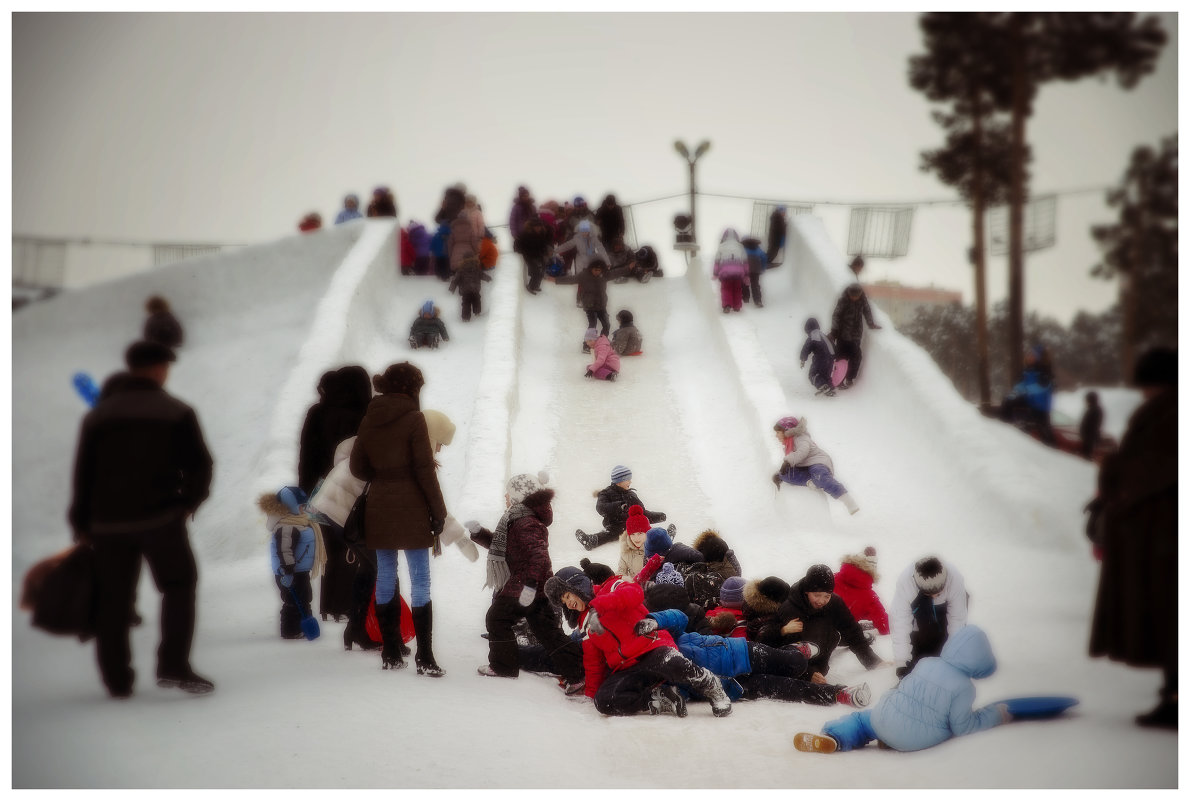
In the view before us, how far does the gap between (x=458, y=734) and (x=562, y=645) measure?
1055 mm

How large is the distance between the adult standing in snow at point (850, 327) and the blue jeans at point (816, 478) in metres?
2.84

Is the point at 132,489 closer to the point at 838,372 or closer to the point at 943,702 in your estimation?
the point at 943,702

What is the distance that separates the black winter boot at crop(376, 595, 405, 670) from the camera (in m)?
4.87

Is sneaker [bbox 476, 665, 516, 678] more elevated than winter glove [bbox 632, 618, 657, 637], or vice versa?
winter glove [bbox 632, 618, 657, 637]

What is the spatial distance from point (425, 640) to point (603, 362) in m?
6.96

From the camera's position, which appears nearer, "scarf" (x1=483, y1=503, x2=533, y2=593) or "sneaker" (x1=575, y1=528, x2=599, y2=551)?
"scarf" (x1=483, y1=503, x2=533, y2=593)

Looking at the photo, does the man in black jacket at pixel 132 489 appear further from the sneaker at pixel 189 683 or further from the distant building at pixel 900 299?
the distant building at pixel 900 299

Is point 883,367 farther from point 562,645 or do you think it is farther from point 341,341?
point 562,645

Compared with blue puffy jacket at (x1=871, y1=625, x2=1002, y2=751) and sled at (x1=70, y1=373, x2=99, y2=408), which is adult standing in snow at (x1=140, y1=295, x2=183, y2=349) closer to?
sled at (x1=70, y1=373, x2=99, y2=408)

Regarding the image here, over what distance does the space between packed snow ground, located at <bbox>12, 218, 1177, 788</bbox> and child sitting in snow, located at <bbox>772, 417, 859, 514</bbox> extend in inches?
5.8

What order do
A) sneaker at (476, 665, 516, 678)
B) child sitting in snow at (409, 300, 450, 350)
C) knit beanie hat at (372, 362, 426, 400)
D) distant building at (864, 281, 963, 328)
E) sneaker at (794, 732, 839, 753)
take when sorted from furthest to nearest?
child sitting in snow at (409, 300, 450, 350) → distant building at (864, 281, 963, 328) → sneaker at (476, 665, 516, 678) → knit beanie hat at (372, 362, 426, 400) → sneaker at (794, 732, 839, 753)

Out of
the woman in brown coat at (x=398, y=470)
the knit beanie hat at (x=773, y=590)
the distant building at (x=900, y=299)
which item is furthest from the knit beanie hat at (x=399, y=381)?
the distant building at (x=900, y=299)

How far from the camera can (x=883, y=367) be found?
10438 millimetres

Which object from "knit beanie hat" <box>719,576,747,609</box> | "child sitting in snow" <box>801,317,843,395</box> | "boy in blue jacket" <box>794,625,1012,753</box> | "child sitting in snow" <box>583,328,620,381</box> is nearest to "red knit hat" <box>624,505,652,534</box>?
"knit beanie hat" <box>719,576,747,609</box>
